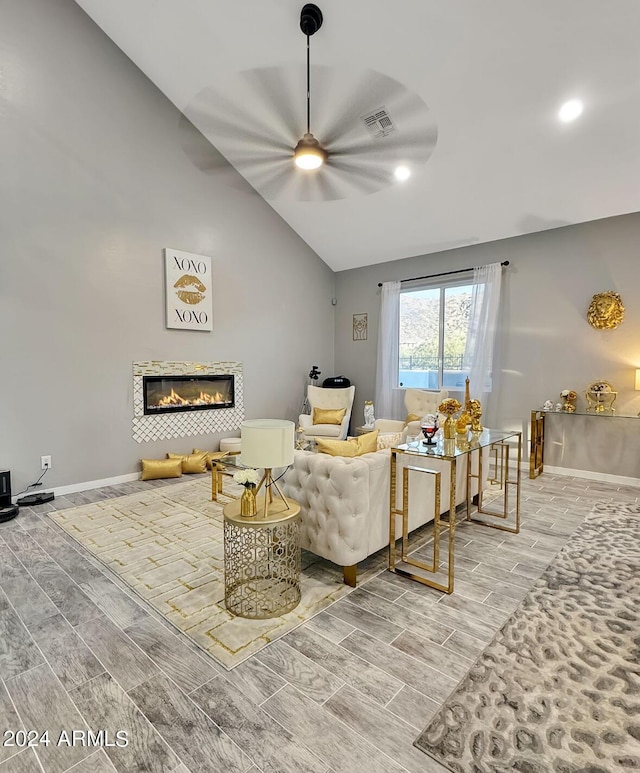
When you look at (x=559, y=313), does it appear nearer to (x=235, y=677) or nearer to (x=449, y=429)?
(x=449, y=429)

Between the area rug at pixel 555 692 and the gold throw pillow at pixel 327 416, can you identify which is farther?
the gold throw pillow at pixel 327 416

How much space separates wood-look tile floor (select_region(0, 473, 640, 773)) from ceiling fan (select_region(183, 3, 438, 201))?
3.09m

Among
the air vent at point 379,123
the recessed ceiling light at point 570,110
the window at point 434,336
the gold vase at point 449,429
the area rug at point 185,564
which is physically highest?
the air vent at point 379,123

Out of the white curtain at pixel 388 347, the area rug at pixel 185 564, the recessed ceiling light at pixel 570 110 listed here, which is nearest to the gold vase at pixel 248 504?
the area rug at pixel 185 564

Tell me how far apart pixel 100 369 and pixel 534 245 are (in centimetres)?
538

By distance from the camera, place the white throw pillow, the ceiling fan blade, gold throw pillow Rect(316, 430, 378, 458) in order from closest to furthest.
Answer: gold throw pillow Rect(316, 430, 378, 458)
the white throw pillow
the ceiling fan blade

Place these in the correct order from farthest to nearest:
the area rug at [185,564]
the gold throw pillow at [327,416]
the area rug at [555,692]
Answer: the gold throw pillow at [327,416] → the area rug at [185,564] → the area rug at [555,692]

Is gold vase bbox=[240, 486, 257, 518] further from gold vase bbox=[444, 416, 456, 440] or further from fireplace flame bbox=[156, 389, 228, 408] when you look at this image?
fireplace flame bbox=[156, 389, 228, 408]

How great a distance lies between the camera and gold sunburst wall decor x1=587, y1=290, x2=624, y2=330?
15.0 ft

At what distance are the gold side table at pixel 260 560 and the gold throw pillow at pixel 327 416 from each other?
11.9 feet

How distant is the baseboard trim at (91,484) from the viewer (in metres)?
4.20

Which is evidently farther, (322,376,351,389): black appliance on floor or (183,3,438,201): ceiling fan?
(322,376,351,389): black appliance on floor

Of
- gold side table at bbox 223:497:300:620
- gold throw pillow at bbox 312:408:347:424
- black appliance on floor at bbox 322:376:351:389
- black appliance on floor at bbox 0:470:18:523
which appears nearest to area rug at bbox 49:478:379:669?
gold side table at bbox 223:497:300:620

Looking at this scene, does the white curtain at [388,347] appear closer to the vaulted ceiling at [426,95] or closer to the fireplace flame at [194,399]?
the vaulted ceiling at [426,95]
